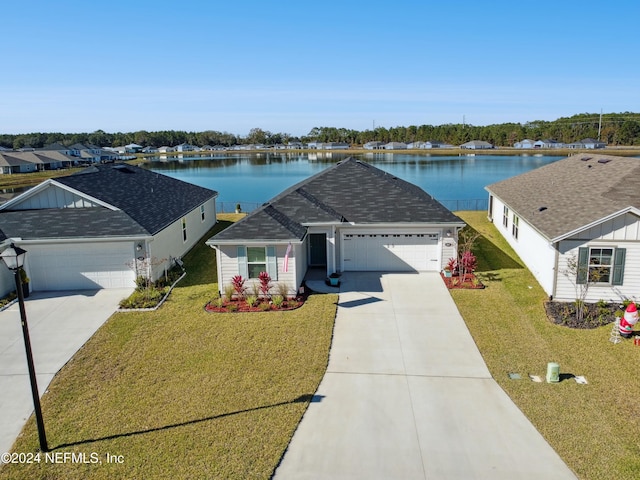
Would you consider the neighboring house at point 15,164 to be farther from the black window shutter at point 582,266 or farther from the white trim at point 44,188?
the black window shutter at point 582,266

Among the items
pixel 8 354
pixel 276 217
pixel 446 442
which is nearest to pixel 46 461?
pixel 8 354

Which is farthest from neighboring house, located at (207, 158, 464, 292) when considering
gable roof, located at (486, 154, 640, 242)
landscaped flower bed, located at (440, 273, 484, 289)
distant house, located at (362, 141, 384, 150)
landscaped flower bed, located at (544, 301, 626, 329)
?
distant house, located at (362, 141, 384, 150)

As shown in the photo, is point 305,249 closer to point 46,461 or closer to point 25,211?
point 25,211

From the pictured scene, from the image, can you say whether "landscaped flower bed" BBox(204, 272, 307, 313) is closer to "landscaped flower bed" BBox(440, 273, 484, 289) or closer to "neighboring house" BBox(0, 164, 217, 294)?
"neighboring house" BBox(0, 164, 217, 294)

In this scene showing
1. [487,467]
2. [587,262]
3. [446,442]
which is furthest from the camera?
[587,262]

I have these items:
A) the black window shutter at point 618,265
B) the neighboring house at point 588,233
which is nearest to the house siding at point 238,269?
the neighboring house at point 588,233
